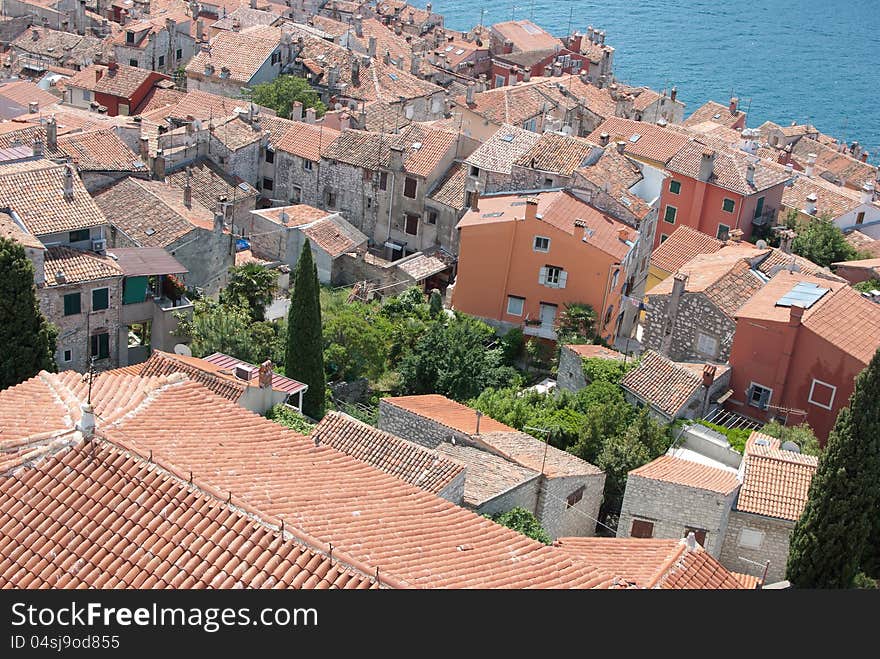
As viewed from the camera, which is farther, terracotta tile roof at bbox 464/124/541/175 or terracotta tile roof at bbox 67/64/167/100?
terracotta tile roof at bbox 67/64/167/100

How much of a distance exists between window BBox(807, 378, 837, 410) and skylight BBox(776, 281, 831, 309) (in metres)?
2.40

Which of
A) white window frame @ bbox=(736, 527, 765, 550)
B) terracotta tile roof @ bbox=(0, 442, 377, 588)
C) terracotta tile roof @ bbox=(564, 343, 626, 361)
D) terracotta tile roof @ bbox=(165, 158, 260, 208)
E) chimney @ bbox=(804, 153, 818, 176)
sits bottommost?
white window frame @ bbox=(736, 527, 765, 550)

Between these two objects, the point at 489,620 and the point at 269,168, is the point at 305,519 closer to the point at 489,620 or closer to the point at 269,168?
the point at 489,620

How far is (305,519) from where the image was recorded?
1359 cm

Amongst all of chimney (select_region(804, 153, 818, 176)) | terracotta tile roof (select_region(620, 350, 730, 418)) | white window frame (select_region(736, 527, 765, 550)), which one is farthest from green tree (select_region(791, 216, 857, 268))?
white window frame (select_region(736, 527, 765, 550))

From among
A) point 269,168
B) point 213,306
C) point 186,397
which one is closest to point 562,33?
point 269,168

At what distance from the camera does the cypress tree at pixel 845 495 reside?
22781 mm

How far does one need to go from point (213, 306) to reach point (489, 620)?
30.1 m

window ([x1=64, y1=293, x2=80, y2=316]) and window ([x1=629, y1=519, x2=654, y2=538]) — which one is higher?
window ([x1=64, y1=293, x2=80, y2=316])

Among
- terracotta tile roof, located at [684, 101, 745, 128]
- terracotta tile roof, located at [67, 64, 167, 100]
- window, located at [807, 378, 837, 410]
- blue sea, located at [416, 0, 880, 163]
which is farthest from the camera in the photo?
blue sea, located at [416, 0, 880, 163]

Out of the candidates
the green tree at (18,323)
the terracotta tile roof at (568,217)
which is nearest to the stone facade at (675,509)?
the green tree at (18,323)

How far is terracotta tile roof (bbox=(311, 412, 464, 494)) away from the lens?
24094mm

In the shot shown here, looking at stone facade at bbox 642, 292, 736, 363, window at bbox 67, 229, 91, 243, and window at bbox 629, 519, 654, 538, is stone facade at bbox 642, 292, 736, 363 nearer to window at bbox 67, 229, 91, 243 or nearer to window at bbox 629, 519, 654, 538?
window at bbox 629, 519, 654, 538

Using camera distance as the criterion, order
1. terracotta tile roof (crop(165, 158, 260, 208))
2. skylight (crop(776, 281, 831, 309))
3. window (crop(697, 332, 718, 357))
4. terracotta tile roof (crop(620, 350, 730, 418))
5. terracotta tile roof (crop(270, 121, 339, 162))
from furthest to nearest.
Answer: terracotta tile roof (crop(270, 121, 339, 162)) → terracotta tile roof (crop(165, 158, 260, 208)) → window (crop(697, 332, 718, 357)) → skylight (crop(776, 281, 831, 309)) → terracotta tile roof (crop(620, 350, 730, 418))
